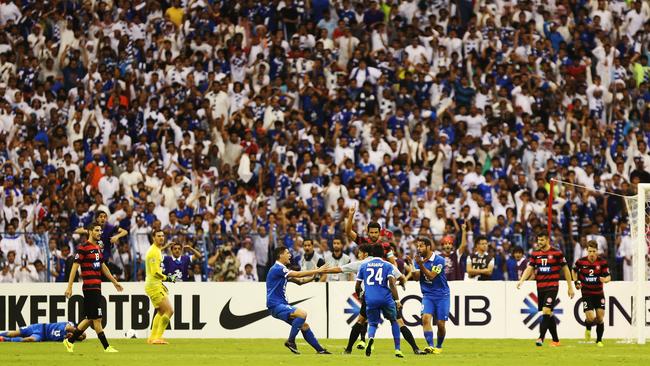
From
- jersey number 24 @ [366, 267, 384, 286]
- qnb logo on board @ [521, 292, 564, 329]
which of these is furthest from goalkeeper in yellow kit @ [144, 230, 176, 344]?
qnb logo on board @ [521, 292, 564, 329]

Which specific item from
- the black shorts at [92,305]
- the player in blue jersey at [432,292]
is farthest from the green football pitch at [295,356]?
the black shorts at [92,305]

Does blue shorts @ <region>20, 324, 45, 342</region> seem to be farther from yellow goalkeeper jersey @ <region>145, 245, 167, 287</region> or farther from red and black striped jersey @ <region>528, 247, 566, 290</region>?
red and black striped jersey @ <region>528, 247, 566, 290</region>

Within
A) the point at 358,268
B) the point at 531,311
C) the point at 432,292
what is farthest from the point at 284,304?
the point at 531,311

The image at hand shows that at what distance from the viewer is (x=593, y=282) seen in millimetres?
26000

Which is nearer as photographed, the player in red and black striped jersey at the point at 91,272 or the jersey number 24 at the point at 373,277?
the jersey number 24 at the point at 373,277

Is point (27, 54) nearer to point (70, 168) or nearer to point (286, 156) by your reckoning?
point (70, 168)

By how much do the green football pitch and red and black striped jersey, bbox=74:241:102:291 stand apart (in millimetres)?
1139

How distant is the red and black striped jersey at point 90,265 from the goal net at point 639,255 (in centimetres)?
1008

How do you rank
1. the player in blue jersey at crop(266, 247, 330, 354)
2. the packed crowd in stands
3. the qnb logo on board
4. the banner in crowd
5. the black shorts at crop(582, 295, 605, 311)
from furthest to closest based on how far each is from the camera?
the packed crowd in stands
the qnb logo on board
the banner in crowd
the black shorts at crop(582, 295, 605, 311)
the player in blue jersey at crop(266, 247, 330, 354)

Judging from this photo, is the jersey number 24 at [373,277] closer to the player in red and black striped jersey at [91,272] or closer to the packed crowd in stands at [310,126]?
the player in red and black striped jersey at [91,272]

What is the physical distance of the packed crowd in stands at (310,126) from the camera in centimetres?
3050

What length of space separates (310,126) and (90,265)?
11303 millimetres

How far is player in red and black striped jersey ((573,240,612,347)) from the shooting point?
25828 millimetres

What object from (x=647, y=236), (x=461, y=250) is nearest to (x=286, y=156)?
(x=461, y=250)
